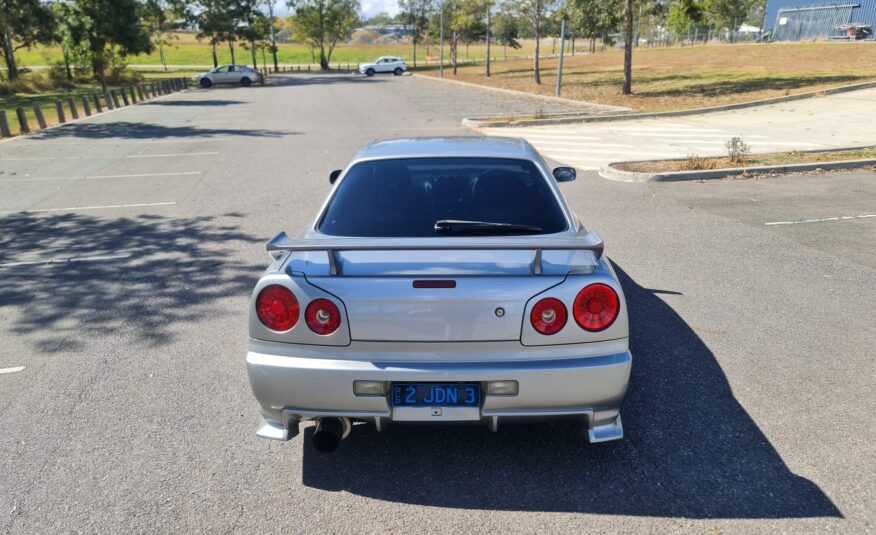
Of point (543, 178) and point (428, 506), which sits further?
point (543, 178)

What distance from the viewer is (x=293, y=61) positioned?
9494cm

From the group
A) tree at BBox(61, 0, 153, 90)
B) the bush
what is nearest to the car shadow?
the bush

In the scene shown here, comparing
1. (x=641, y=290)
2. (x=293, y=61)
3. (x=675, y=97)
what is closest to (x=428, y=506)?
(x=641, y=290)

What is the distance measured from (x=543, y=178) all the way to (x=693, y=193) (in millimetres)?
6766

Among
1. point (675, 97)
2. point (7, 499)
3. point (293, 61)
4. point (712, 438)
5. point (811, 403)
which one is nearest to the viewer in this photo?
point (7, 499)

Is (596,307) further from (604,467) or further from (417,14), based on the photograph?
(417,14)

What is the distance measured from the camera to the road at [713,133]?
43.9 ft

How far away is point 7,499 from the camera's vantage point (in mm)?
3107

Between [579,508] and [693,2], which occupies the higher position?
[693,2]

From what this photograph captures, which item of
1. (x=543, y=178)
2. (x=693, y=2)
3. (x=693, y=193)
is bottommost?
(x=693, y=193)

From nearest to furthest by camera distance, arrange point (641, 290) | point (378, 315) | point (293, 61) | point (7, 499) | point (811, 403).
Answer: point (378, 315)
point (7, 499)
point (811, 403)
point (641, 290)
point (293, 61)

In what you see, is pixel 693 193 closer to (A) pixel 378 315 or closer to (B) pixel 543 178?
(B) pixel 543 178

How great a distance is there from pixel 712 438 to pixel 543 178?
1.76m

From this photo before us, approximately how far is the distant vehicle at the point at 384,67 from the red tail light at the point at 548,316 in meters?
57.4
